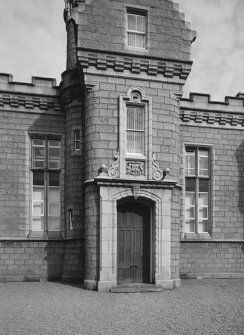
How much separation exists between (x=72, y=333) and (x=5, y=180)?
9027 mm

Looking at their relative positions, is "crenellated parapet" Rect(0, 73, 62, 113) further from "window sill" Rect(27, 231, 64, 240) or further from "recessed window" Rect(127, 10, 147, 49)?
"window sill" Rect(27, 231, 64, 240)

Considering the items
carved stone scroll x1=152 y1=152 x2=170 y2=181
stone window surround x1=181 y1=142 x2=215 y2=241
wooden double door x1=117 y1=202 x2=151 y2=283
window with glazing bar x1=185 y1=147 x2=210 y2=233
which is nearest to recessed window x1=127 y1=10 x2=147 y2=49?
carved stone scroll x1=152 y1=152 x2=170 y2=181

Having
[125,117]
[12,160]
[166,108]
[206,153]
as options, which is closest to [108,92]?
[125,117]

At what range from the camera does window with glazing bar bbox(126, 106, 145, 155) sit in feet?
46.7

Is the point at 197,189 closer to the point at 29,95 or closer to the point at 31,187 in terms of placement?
the point at 31,187

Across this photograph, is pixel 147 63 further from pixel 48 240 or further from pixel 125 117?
pixel 48 240

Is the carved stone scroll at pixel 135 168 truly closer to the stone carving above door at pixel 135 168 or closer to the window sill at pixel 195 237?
the stone carving above door at pixel 135 168

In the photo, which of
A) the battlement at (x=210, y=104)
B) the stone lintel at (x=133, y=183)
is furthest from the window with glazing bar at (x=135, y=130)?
the battlement at (x=210, y=104)

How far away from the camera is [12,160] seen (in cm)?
1594

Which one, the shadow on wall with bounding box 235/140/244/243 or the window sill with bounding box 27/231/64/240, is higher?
the shadow on wall with bounding box 235/140/244/243

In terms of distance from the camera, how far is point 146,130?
1425 cm

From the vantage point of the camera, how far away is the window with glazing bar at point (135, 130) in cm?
1424

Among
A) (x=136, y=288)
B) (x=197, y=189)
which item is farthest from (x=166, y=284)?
(x=197, y=189)

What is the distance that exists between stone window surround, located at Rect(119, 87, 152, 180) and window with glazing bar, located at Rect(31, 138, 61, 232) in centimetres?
366
